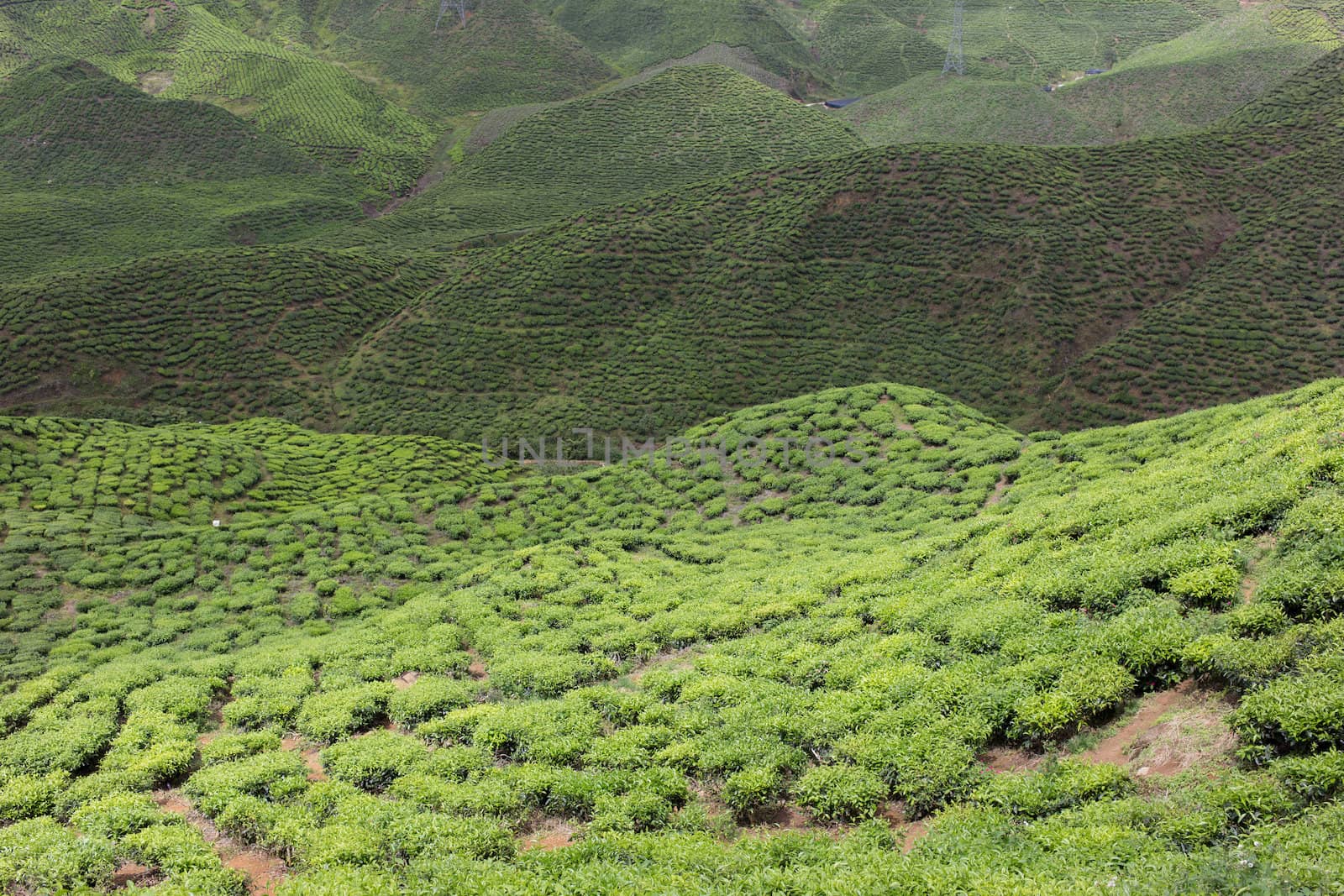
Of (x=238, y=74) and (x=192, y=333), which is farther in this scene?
(x=238, y=74)

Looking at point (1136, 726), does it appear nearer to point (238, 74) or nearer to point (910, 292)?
point (910, 292)

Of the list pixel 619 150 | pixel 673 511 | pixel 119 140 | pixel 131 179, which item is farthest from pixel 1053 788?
pixel 119 140

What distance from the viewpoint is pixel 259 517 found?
32.2 meters

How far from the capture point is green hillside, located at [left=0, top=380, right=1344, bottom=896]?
363 inches

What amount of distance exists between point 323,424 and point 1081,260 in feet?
152

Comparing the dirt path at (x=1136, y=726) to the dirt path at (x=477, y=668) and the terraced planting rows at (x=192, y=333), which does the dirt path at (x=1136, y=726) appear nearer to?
the dirt path at (x=477, y=668)

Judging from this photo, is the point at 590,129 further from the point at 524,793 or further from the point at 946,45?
the point at 524,793

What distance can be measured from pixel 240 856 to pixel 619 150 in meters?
87.5

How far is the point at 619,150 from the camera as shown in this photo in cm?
9050

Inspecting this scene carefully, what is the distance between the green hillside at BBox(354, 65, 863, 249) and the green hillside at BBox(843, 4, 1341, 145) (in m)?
16.5

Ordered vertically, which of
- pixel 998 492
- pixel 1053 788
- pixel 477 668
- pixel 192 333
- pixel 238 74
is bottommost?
pixel 477 668

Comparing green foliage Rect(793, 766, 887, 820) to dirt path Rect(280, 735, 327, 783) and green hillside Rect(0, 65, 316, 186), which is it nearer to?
dirt path Rect(280, 735, 327, 783)

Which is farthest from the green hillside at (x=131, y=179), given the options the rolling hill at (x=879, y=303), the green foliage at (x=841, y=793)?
the green foliage at (x=841, y=793)

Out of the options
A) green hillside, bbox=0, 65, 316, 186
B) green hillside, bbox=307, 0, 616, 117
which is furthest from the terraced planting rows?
green hillside, bbox=307, 0, 616, 117
